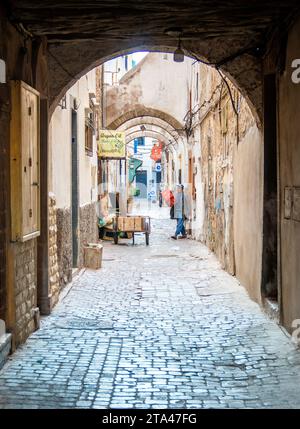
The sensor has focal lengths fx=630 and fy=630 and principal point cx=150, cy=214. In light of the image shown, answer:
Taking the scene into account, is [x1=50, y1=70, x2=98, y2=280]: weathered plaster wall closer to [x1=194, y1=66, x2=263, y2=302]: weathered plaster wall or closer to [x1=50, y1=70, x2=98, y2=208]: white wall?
[x1=50, y1=70, x2=98, y2=208]: white wall

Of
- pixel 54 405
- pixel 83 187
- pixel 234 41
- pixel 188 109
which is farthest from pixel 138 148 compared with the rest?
pixel 54 405

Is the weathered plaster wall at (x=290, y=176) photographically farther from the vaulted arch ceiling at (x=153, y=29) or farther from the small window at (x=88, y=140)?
the small window at (x=88, y=140)

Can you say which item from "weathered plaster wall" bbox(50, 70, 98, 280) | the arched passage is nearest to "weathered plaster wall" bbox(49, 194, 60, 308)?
"weathered plaster wall" bbox(50, 70, 98, 280)

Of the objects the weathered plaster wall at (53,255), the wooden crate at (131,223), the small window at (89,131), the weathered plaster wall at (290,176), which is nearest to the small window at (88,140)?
the small window at (89,131)

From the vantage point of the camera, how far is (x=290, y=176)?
19.7ft

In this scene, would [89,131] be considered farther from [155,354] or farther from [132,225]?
[155,354]

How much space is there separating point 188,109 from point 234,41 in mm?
13064

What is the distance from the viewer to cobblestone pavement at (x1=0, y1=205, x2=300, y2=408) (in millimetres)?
4473

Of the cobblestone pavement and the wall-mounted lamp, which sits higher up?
the wall-mounted lamp

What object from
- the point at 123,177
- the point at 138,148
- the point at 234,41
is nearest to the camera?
the point at 234,41

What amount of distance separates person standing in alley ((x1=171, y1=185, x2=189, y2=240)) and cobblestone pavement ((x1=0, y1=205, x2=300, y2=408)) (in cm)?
879

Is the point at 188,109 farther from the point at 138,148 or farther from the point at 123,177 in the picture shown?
the point at 138,148

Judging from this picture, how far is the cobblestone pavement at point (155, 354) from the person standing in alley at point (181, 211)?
8787 millimetres
